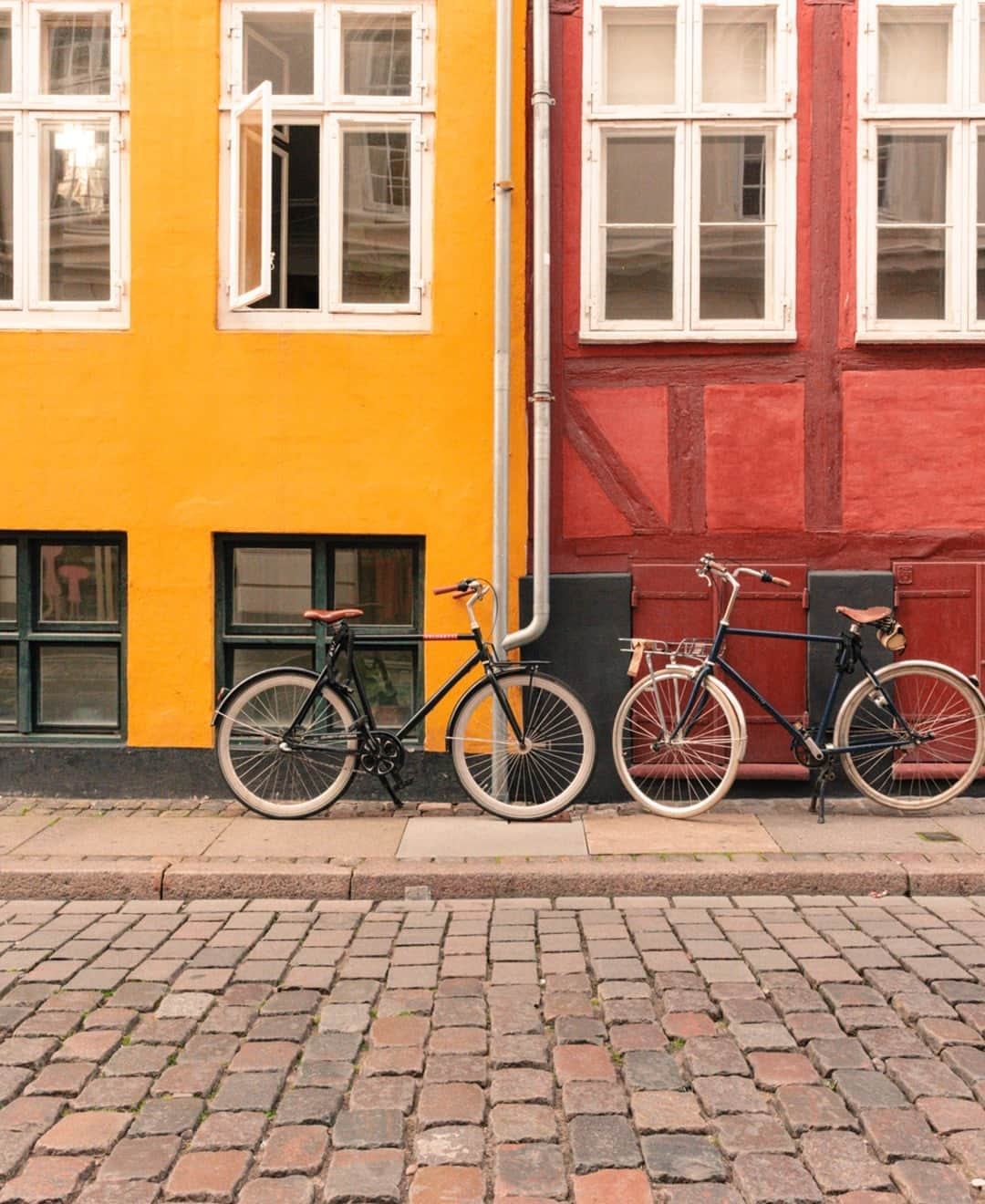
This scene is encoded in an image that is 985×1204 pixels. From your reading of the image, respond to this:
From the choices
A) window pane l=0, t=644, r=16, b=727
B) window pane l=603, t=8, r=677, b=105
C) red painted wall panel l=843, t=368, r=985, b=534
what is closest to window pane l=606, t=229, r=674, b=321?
window pane l=603, t=8, r=677, b=105

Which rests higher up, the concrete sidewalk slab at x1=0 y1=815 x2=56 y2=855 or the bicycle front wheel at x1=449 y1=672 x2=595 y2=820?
the bicycle front wheel at x1=449 y1=672 x2=595 y2=820

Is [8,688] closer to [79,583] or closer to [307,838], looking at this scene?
[79,583]

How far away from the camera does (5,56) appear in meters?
8.00

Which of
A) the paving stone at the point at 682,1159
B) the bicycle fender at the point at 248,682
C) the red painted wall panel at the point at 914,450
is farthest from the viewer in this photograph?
the red painted wall panel at the point at 914,450

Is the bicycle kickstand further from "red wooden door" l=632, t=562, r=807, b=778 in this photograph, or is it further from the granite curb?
the granite curb

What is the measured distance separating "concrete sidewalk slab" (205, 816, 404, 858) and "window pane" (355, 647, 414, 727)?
2.92 ft

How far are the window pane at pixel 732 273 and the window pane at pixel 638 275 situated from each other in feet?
0.71

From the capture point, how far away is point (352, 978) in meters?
4.63

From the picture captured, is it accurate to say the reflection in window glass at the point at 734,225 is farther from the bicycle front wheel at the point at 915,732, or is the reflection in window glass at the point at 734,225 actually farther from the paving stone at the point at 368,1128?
the paving stone at the point at 368,1128

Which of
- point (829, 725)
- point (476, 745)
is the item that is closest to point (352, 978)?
point (476, 745)

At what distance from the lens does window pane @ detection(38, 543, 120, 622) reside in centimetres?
798

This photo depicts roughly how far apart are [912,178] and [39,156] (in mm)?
5322

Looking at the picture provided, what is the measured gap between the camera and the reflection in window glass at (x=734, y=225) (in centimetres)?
796

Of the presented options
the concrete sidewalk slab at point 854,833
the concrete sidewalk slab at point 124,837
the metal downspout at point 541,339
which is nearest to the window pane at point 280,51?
the metal downspout at point 541,339
